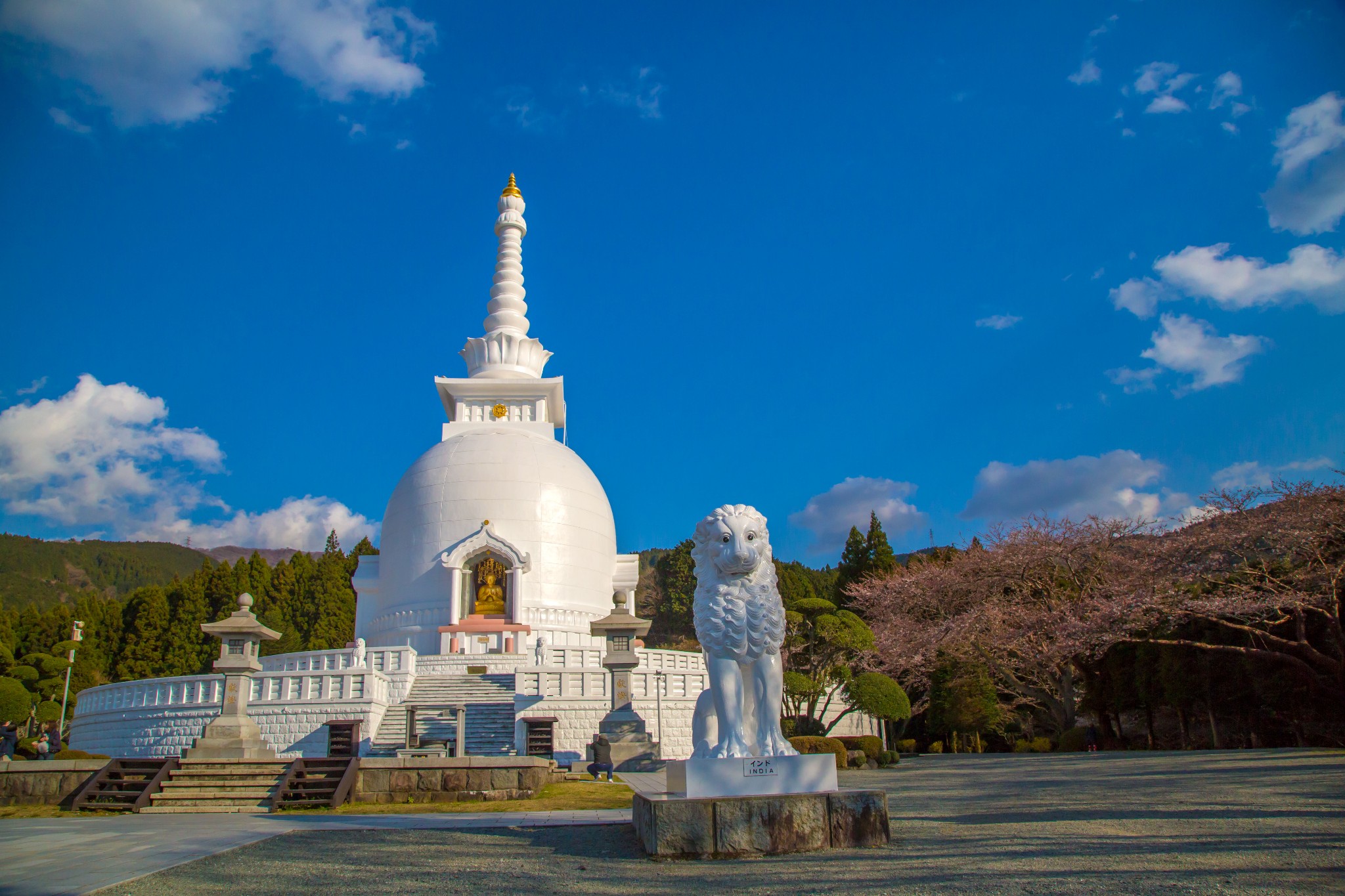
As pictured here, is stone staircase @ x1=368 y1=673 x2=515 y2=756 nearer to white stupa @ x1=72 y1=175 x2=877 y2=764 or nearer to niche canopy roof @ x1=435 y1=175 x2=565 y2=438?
white stupa @ x1=72 y1=175 x2=877 y2=764

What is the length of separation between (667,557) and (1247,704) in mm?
46698

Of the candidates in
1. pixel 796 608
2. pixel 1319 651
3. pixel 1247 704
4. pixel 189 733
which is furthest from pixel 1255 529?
pixel 189 733

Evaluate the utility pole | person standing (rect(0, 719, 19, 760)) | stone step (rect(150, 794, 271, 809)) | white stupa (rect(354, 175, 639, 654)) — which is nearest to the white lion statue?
stone step (rect(150, 794, 271, 809))

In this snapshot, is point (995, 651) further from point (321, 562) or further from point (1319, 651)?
point (321, 562)

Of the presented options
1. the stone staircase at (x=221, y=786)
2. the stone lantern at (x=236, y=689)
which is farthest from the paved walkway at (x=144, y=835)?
the stone lantern at (x=236, y=689)

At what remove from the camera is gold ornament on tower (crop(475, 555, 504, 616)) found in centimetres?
3203

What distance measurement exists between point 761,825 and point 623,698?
14.2 metres

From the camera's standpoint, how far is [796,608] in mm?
31078

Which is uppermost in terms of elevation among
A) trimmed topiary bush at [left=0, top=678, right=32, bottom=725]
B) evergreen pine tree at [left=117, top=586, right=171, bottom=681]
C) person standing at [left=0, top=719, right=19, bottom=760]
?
evergreen pine tree at [left=117, top=586, right=171, bottom=681]

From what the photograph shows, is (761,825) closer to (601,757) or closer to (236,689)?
(601,757)

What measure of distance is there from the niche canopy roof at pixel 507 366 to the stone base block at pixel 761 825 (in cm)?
3267

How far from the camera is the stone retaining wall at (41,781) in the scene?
14.8m

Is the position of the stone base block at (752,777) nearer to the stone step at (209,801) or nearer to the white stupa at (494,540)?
the stone step at (209,801)

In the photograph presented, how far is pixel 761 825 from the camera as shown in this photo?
7664 millimetres
